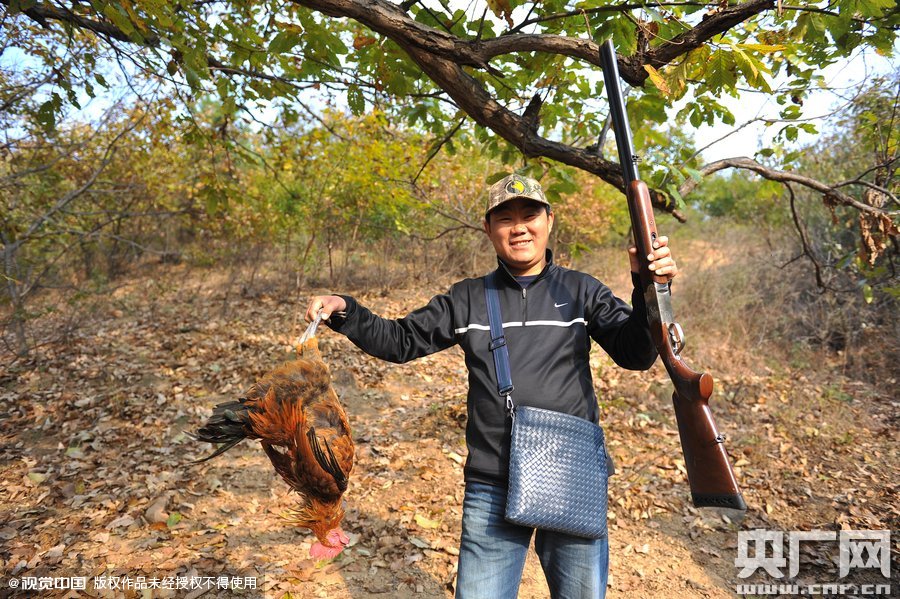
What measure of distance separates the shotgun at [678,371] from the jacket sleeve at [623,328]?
0.07 meters

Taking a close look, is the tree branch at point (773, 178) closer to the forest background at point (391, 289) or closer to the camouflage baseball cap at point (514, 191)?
the forest background at point (391, 289)

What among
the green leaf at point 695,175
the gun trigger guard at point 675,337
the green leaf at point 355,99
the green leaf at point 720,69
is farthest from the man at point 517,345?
the green leaf at point 355,99

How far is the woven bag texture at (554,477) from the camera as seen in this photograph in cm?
197

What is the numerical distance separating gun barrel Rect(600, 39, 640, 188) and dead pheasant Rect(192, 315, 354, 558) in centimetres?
150

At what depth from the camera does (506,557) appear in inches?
81.4

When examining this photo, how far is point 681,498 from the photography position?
4.91 metres

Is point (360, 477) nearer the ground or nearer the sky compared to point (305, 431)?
nearer the ground

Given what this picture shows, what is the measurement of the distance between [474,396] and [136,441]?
4.79m

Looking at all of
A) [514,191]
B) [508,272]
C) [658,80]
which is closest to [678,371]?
[508,272]

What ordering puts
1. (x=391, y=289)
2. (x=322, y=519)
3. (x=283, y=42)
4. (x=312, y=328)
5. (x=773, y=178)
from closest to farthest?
(x=322, y=519), (x=312, y=328), (x=283, y=42), (x=773, y=178), (x=391, y=289)

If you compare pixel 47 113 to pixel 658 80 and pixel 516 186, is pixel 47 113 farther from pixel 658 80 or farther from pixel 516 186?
pixel 658 80

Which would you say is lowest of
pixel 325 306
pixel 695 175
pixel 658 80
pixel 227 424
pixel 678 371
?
pixel 227 424

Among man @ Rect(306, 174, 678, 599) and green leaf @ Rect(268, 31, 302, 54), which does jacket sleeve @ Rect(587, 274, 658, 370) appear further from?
green leaf @ Rect(268, 31, 302, 54)

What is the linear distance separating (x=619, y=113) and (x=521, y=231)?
25.9 inches
